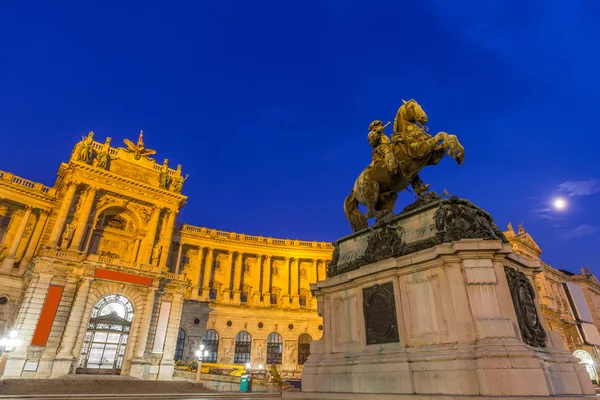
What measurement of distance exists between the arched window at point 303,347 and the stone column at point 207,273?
1325 cm

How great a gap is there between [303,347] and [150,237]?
76.2ft

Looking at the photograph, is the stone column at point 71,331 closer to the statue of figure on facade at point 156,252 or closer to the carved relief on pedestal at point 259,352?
the statue of figure on facade at point 156,252

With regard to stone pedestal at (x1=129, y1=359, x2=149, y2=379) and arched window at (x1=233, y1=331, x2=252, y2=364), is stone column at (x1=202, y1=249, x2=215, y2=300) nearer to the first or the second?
arched window at (x1=233, y1=331, x2=252, y2=364)

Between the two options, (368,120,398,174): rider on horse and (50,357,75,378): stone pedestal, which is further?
(50,357,75,378): stone pedestal

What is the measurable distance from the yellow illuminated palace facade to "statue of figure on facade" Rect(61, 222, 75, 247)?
124 mm

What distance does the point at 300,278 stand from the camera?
49.7 meters

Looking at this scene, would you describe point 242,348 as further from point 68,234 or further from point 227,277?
point 68,234

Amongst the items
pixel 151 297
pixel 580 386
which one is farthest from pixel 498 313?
pixel 151 297

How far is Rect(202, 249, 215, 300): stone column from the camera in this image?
145 ft

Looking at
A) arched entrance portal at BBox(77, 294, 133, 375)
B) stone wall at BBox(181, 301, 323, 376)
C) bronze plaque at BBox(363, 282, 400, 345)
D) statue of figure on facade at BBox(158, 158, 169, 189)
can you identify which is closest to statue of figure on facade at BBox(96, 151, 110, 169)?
statue of figure on facade at BBox(158, 158, 169, 189)

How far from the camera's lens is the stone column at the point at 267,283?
4550 cm

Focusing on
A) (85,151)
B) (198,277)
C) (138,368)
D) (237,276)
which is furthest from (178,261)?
(138,368)

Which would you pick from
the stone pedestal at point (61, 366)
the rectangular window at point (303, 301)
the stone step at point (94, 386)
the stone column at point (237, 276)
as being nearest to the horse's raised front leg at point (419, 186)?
the stone step at point (94, 386)

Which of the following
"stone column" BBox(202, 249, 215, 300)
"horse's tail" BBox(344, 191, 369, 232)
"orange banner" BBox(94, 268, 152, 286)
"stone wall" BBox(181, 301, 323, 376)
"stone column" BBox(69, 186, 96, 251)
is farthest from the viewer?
"stone column" BBox(202, 249, 215, 300)
